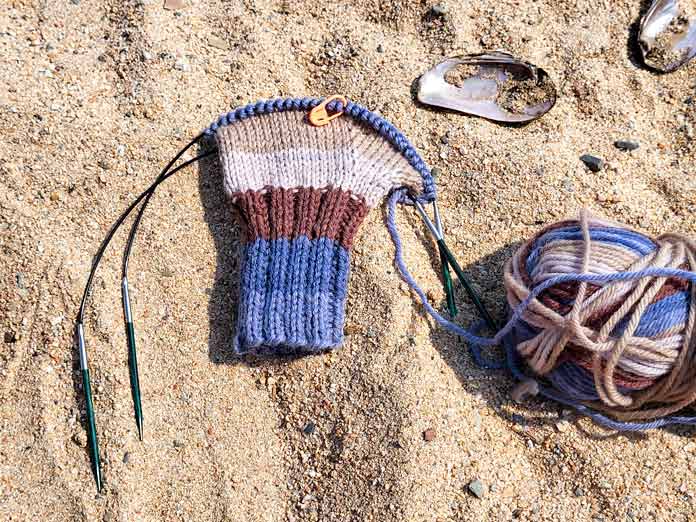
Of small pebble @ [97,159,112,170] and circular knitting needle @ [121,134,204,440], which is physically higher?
small pebble @ [97,159,112,170]

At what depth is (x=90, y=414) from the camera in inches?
60.4

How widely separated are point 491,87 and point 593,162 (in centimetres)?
35

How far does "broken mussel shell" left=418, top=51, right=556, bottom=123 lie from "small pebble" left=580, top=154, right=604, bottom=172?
169 mm

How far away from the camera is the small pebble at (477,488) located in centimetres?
145

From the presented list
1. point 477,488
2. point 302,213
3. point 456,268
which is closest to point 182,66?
point 302,213

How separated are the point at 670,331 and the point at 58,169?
151 centimetres

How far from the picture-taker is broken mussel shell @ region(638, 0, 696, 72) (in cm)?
186

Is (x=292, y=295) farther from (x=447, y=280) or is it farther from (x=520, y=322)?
(x=520, y=322)

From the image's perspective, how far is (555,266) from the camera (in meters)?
1.35

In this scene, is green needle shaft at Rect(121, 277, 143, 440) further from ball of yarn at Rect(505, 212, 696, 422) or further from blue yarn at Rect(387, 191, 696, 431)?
ball of yarn at Rect(505, 212, 696, 422)

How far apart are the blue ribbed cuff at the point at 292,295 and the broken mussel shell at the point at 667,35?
1.06m

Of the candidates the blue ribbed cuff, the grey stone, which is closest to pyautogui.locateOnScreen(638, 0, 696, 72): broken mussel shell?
the grey stone

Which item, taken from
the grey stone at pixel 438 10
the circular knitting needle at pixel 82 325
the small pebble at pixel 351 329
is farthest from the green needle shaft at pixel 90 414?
the grey stone at pixel 438 10

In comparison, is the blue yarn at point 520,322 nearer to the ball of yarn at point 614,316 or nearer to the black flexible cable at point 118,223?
the ball of yarn at point 614,316
